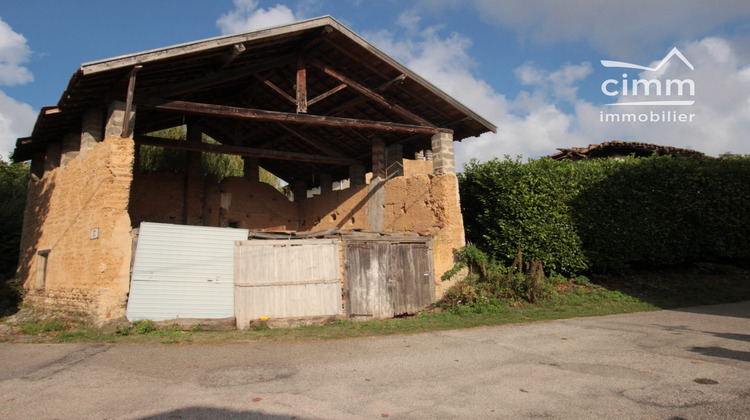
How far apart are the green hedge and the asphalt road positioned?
4.09 metres

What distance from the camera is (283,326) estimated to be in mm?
8867

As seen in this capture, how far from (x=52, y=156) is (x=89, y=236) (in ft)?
15.2

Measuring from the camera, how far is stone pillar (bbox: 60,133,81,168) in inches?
429

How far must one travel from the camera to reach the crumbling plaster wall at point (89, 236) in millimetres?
8297

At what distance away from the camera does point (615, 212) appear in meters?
12.0

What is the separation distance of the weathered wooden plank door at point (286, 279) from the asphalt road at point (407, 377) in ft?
5.68

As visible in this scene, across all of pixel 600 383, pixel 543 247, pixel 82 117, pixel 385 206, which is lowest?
pixel 600 383

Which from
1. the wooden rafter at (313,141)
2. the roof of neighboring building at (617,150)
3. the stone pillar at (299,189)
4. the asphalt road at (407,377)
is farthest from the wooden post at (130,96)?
the roof of neighboring building at (617,150)

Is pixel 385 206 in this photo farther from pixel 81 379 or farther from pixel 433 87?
pixel 81 379

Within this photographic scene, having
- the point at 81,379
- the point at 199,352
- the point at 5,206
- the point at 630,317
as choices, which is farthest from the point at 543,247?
the point at 5,206

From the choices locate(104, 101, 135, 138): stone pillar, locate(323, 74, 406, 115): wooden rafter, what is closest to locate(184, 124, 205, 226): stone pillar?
locate(323, 74, 406, 115): wooden rafter

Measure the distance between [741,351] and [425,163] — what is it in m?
13.0

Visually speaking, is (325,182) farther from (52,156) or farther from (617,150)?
(617,150)

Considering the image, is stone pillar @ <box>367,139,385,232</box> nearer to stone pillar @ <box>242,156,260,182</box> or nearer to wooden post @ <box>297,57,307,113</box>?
wooden post @ <box>297,57,307,113</box>
